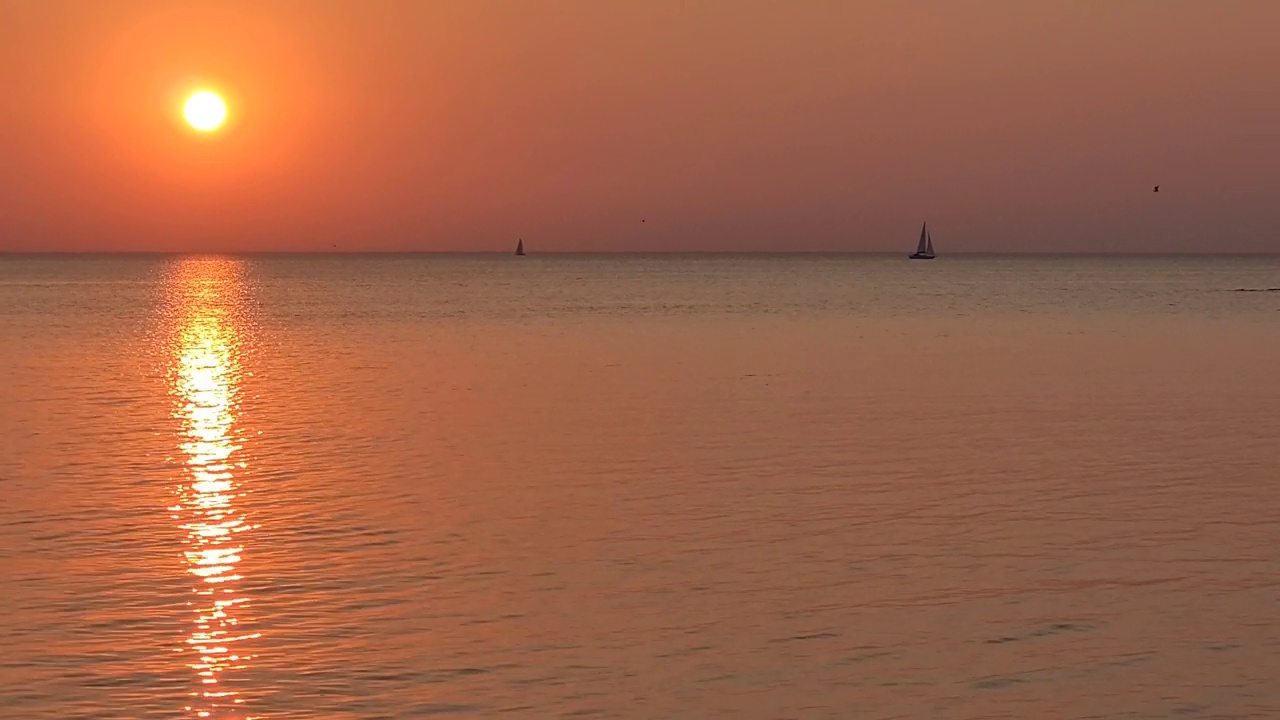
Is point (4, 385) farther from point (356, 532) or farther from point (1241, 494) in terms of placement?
point (1241, 494)

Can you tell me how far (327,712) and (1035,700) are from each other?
4930 millimetres

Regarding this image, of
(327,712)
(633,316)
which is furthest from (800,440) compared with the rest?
(633,316)

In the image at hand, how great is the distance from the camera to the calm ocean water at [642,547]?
11.5m

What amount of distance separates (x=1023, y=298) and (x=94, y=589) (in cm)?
10132

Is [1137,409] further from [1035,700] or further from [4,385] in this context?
[4,385]

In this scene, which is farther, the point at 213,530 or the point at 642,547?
the point at 213,530

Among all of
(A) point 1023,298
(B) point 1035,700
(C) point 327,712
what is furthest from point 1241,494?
(A) point 1023,298

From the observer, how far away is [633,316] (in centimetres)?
7962

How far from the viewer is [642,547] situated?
54.2 feet

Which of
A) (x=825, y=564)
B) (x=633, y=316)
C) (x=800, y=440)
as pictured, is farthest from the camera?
(x=633, y=316)

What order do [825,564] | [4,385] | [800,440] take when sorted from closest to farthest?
[825,564] → [800,440] → [4,385]

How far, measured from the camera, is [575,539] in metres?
17.0

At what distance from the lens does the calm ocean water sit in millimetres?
11523

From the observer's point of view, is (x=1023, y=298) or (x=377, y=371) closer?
(x=377, y=371)
